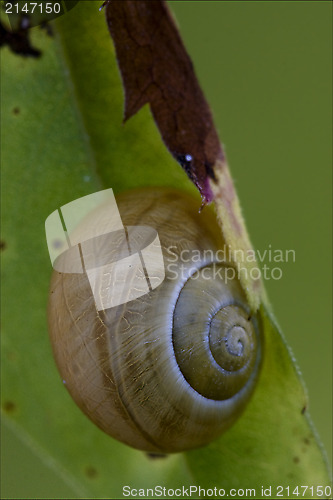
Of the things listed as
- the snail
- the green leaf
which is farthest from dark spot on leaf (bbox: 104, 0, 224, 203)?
the green leaf

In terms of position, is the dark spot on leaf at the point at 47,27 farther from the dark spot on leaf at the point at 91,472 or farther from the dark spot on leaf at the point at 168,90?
the dark spot on leaf at the point at 91,472

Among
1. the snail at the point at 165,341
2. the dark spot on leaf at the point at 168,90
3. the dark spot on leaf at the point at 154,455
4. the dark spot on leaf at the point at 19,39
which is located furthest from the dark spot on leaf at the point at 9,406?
the dark spot on leaf at the point at 19,39

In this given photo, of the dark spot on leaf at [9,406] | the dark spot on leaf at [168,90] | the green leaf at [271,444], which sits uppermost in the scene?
the dark spot on leaf at [168,90]

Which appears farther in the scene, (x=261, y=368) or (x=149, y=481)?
(x=149, y=481)

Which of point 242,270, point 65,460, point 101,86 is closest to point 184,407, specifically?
point 242,270

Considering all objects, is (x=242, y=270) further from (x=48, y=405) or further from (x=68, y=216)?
(x=48, y=405)

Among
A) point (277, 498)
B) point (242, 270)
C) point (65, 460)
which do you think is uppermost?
point (242, 270)

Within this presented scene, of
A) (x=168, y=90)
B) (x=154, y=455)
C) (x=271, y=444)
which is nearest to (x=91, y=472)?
(x=154, y=455)
